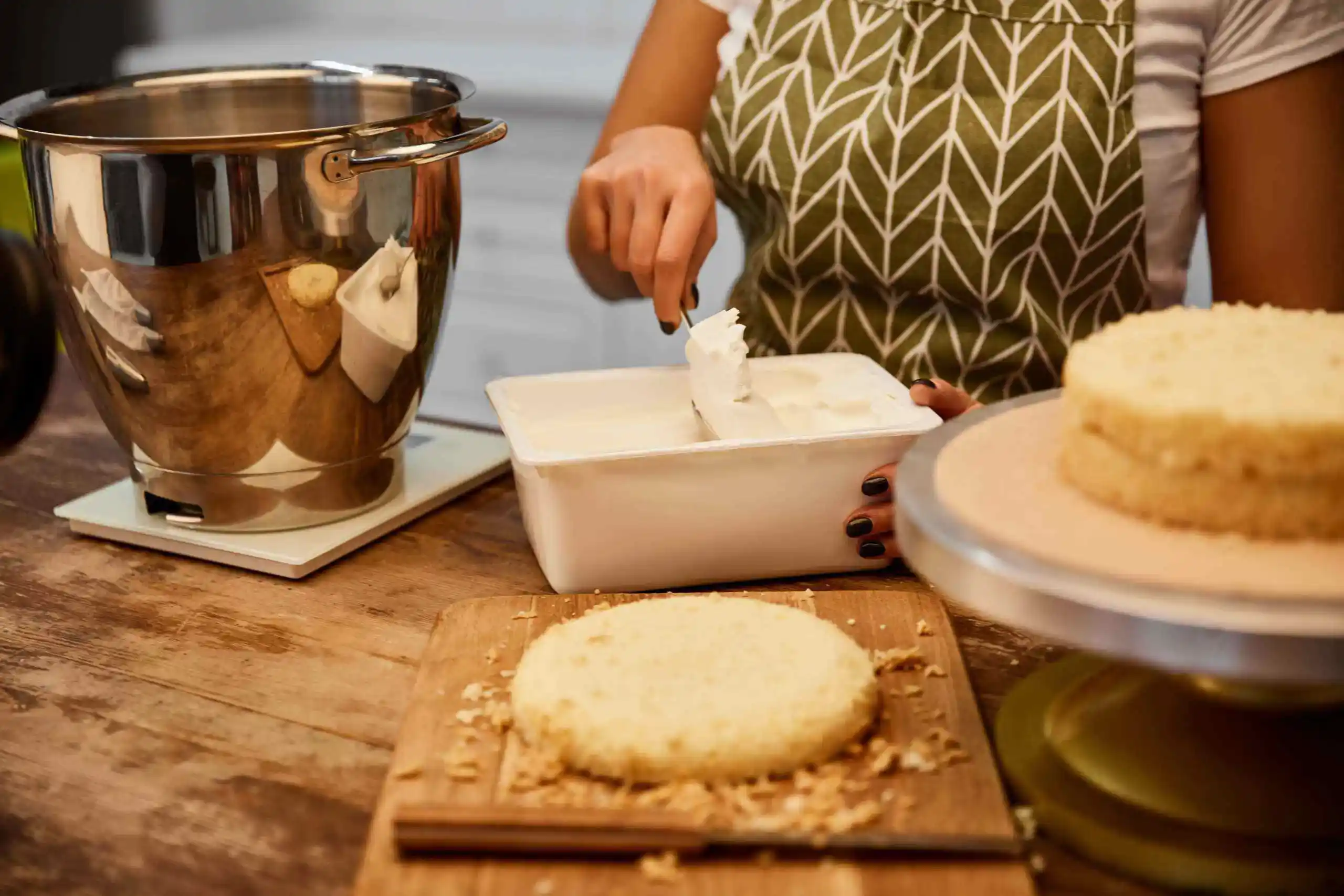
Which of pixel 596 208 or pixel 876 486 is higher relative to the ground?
pixel 596 208

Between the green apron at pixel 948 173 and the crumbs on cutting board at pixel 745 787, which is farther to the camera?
the green apron at pixel 948 173

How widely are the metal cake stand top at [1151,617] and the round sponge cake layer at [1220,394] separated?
70 millimetres

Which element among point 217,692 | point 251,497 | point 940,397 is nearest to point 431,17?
point 251,497

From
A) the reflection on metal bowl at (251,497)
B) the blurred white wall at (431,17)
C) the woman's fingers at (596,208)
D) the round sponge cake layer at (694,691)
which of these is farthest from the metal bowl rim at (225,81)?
the blurred white wall at (431,17)

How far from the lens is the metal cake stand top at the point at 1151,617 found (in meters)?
0.48

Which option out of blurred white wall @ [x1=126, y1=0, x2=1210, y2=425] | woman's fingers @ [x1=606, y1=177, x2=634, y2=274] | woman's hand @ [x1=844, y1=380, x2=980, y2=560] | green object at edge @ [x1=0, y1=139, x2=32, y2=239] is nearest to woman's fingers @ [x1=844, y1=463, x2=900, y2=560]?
woman's hand @ [x1=844, y1=380, x2=980, y2=560]

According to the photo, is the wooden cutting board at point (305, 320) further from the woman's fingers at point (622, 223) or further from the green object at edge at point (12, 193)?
the green object at edge at point (12, 193)

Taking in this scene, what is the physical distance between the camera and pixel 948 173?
1.17 m

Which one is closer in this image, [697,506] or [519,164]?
[697,506]

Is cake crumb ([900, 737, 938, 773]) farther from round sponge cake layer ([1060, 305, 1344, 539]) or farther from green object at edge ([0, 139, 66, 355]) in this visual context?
green object at edge ([0, 139, 66, 355])

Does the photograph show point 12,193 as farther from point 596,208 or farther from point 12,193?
point 596,208

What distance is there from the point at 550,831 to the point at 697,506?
31 centimetres

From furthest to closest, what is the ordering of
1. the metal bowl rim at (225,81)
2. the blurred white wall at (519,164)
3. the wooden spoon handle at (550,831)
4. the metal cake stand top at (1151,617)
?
1. the blurred white wall at (519,164)
2. the metal bowl rim at (225,81)
3. the wooden spoon handle at (550,831)
4. the metal cake stand top at (1151,617)

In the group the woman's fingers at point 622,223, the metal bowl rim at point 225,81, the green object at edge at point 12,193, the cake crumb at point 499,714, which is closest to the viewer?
the cake crumb at point 499,714
